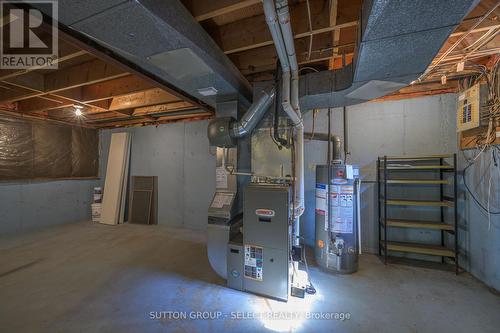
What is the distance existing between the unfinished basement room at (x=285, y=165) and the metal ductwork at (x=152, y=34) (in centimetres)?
1

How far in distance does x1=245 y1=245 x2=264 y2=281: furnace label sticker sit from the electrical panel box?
275 cm

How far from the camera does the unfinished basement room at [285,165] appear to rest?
4.79 ft

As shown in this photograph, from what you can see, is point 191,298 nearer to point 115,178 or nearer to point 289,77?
point 289,77

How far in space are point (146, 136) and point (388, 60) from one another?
4644mm

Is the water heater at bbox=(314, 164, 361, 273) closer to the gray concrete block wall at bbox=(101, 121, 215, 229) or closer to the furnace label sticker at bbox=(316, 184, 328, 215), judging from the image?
the furnace label sticker at bbox=(316, 184, 328, 215)

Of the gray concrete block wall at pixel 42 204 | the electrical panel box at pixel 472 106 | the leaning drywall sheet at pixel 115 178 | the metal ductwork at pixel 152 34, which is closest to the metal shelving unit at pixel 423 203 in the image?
the electrical panel box at pixel 472 106

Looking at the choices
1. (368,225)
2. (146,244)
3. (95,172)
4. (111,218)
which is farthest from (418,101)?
(95,172)

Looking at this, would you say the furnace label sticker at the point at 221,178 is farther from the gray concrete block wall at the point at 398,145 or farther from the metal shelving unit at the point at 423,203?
the metal shelving unit at the point at 423,203

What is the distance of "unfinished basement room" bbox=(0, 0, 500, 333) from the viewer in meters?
1.46

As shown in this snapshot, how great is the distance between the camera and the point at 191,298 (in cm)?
→ 196

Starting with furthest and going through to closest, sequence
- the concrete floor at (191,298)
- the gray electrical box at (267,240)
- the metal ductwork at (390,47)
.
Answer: the gray electrical box at (267,240) → the concrete floor at (191,298) → the metal ductwork at (390,47)

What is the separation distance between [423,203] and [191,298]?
287 cm

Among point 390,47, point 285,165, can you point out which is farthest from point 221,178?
point 390,47

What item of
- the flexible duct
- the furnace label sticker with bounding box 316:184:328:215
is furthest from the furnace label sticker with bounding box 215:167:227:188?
the furnace label sticker with bounding box 316:184:328:215
